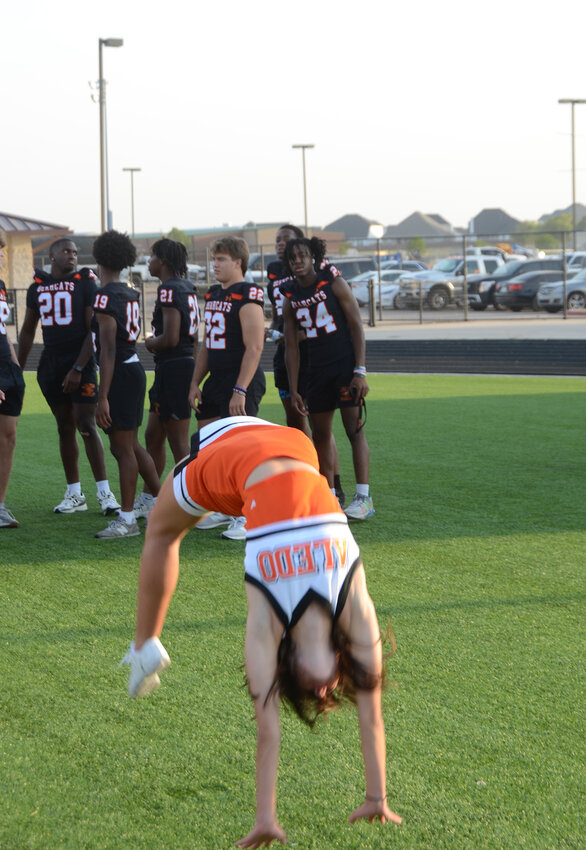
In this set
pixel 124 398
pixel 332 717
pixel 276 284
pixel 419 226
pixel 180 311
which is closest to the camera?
pixel 332 717

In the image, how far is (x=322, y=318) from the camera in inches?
268

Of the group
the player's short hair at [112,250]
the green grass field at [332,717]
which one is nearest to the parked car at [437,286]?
the player's short hair at [112,250]

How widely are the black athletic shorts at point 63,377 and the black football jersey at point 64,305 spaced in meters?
0.07

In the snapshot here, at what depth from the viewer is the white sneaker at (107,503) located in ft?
23.1

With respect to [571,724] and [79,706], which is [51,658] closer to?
[79,706]

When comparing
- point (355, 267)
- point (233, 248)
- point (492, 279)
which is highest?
point (355, 267)

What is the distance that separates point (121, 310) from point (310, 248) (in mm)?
1390

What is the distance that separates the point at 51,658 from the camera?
429 centimetres

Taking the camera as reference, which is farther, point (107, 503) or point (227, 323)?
point (107, 503)

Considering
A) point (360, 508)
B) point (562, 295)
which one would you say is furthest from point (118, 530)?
point (562, 295)

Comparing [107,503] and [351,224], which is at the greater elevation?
[351,224]

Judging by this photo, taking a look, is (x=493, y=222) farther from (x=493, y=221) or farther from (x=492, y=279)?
(x=492, y=279)

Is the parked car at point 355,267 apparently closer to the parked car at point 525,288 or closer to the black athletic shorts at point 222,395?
the parked car at point 525,288

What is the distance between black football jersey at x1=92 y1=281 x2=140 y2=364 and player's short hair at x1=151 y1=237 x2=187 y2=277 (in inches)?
13.6
